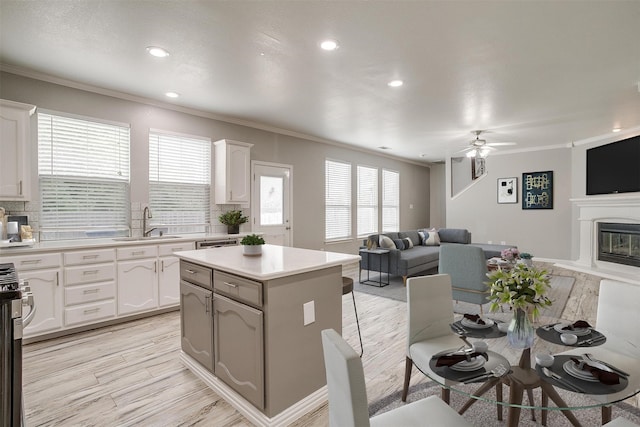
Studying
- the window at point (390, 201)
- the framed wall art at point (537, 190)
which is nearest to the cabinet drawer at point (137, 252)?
the window at point (390, 201)

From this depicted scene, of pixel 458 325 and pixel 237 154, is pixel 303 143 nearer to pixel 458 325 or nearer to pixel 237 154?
pixel 237 154

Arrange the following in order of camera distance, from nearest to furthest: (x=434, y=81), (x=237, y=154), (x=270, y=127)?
(x=434, y=81) → (x=237, y=154) → (x=270, y=127)

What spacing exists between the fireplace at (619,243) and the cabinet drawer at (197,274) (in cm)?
717

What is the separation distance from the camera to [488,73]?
3.43m

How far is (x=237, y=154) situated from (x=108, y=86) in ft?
5.90

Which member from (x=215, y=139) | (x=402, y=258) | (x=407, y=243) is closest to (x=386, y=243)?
(x=402, y=258)

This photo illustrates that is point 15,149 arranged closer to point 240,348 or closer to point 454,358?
point 240,348

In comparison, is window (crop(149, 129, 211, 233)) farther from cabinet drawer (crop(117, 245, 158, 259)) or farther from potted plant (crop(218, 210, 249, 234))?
cabinet drawer (crop(117, 245, 158, 259))

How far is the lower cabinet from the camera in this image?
360 cm

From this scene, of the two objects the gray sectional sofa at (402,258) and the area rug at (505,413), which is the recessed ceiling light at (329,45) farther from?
the gray sectional sofa at (402,258)

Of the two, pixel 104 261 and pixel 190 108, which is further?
pixel 190 108

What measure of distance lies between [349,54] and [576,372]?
9.29 ft

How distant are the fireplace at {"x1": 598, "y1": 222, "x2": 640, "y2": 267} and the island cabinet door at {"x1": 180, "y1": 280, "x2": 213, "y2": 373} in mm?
7178

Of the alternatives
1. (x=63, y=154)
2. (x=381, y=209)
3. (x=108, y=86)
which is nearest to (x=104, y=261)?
(x=63, y=154)
